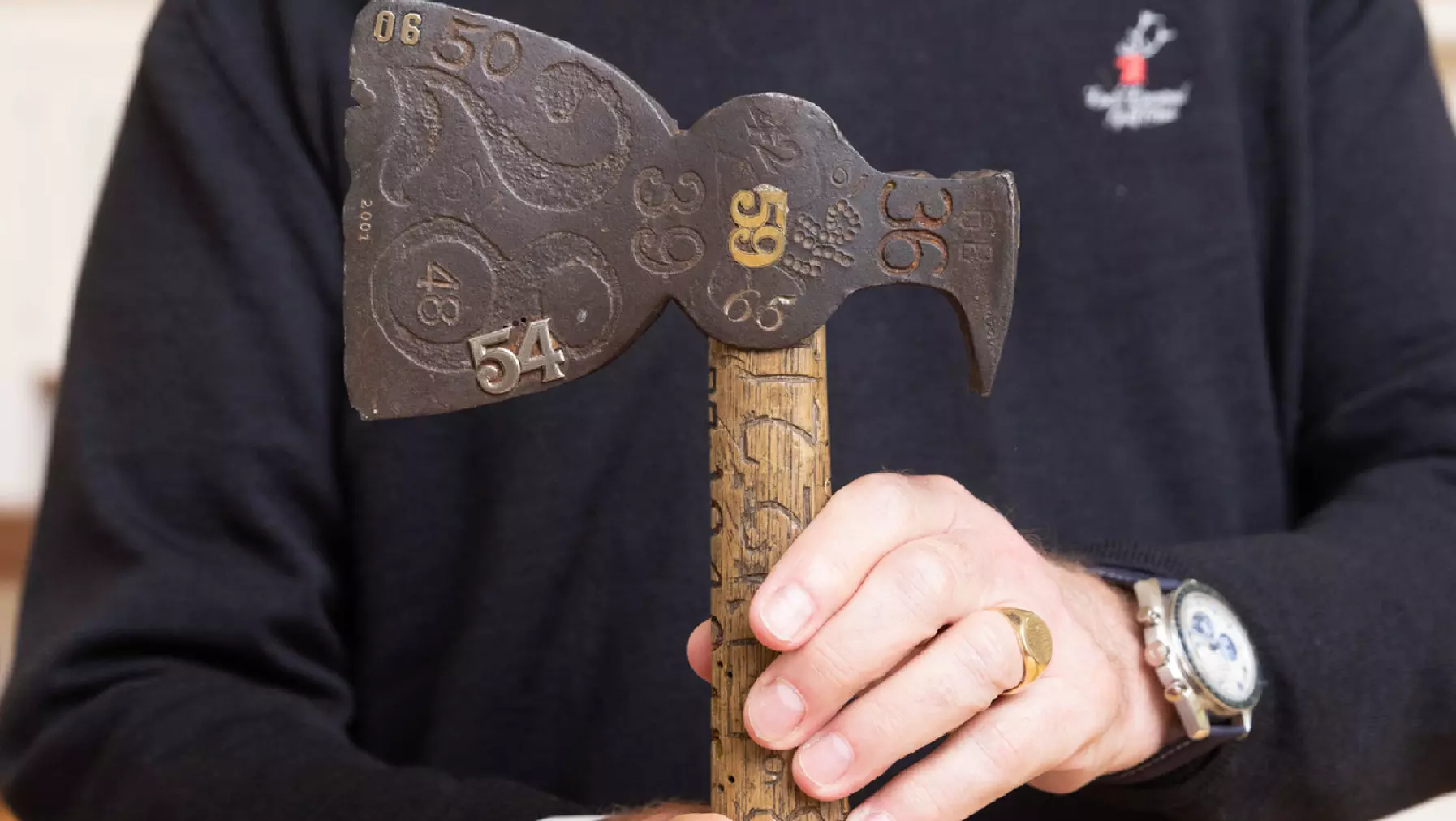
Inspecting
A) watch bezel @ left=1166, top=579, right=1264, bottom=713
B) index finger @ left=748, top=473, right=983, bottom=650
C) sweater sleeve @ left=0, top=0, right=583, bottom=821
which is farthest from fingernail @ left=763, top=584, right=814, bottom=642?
sweater sleeve @ left=0, top=0, right=583, bottom=821

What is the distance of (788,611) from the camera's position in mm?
676

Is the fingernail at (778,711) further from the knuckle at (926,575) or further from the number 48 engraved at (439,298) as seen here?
the number 48 engraved at (439,298)

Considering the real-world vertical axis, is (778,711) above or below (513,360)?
below

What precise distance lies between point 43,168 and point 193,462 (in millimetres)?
1616

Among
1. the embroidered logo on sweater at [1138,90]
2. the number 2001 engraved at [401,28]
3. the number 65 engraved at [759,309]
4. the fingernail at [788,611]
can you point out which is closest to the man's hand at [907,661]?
the fingernail at [788,611]

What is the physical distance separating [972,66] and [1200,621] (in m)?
0.57

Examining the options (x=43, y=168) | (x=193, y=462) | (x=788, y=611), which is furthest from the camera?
(x=43, y=168)

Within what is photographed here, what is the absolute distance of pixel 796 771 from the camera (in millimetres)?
708

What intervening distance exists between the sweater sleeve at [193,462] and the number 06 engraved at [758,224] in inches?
20.8

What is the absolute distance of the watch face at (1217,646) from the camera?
2.90ft

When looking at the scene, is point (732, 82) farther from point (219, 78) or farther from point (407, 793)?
point (407, 793)

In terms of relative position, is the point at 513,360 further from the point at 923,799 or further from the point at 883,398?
the point at 883,398

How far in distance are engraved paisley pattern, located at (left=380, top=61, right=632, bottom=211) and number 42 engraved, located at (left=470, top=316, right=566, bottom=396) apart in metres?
0.08

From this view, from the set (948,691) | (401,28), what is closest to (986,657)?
(948,691)
